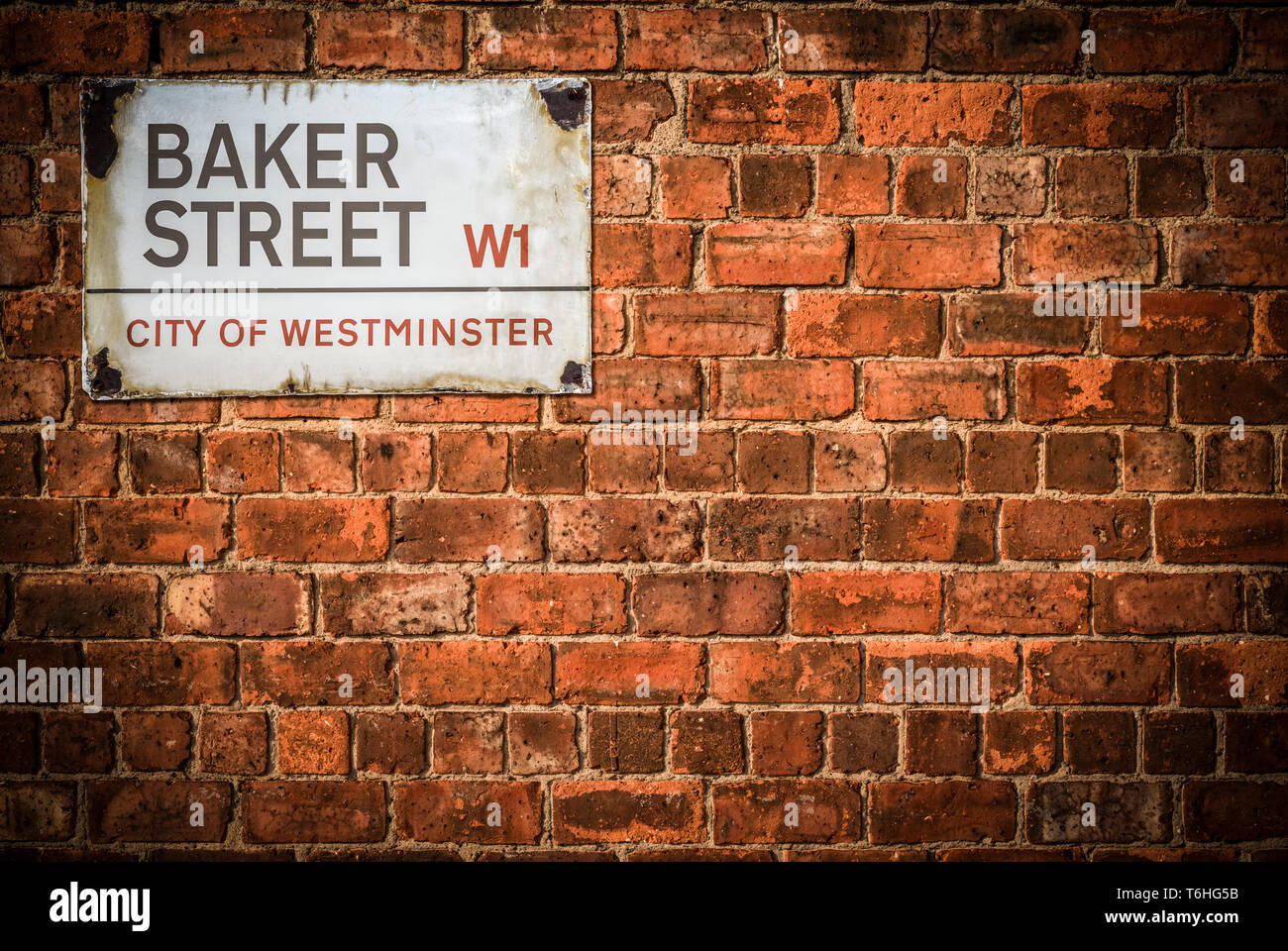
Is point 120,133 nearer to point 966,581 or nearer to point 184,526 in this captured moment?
point 184,526

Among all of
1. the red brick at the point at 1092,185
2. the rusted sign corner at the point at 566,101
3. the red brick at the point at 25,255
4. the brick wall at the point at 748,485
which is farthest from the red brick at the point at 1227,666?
the red brick at the point at 25,255

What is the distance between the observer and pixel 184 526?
0.97 meters

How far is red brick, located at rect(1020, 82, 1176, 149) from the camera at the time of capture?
965 mm

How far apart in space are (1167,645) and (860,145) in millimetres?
898

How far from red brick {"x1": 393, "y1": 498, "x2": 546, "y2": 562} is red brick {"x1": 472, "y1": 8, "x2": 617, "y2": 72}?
2.20 feet

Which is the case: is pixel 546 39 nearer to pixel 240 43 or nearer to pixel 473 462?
pixel 240 43

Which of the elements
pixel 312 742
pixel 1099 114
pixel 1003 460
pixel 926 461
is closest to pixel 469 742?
pixel 312 742

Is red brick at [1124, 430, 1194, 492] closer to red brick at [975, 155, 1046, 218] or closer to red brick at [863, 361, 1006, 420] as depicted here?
red brick at [863, 361, 1006, 420]

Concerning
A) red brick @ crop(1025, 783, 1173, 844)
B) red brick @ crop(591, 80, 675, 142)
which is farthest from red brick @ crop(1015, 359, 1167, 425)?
red brick @ crop(591, 80, 675, 142)

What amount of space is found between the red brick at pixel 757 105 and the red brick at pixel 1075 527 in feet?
2.13

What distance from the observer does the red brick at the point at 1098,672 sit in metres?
0.97

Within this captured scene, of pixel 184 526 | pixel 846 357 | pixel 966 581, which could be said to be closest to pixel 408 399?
pixel 184 526

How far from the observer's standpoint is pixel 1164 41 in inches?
38.0

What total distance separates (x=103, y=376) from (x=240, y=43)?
1.81 ft
